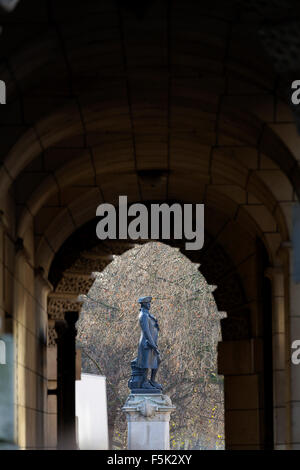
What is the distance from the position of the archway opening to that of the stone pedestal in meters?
13.6

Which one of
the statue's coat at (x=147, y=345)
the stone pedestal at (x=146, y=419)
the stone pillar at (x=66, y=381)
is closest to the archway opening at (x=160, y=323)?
the statue's coat at (x=147, y=345)

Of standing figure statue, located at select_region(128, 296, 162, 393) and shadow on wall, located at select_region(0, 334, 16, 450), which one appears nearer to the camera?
shadow on wall, located at select_region(0, 334, 16, 450)

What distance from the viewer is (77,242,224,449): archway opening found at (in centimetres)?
3559

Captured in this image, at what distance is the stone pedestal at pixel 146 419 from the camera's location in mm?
21312

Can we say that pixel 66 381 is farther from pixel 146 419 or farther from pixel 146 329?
pixel 146 329

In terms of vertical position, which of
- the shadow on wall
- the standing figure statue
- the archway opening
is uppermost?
the archway opening

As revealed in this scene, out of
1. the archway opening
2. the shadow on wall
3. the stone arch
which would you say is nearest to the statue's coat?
the stone arch

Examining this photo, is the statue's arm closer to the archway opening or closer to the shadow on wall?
the shadow on wall

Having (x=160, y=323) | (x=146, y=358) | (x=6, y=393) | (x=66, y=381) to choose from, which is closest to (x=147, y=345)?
(x=146, y=358)

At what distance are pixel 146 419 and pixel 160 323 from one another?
45.7ft

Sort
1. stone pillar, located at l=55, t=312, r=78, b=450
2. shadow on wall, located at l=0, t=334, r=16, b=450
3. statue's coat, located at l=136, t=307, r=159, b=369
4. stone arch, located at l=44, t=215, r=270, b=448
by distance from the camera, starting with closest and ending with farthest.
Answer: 1. shadow on wall, located at l=0, t=334, r=16, b=450
2. stone pillar, located at l=55, t=312, r=78, b=450
3. stone arch, located at l=44, t=215, r=270, b=448
4. statue's coat, located at l=136, t=307, r=159, b=369

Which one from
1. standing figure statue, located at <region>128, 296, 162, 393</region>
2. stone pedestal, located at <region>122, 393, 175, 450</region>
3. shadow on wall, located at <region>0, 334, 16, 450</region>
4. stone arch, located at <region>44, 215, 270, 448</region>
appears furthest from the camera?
standing figure statue, located at <region>128, 296, 162, 393</region>
